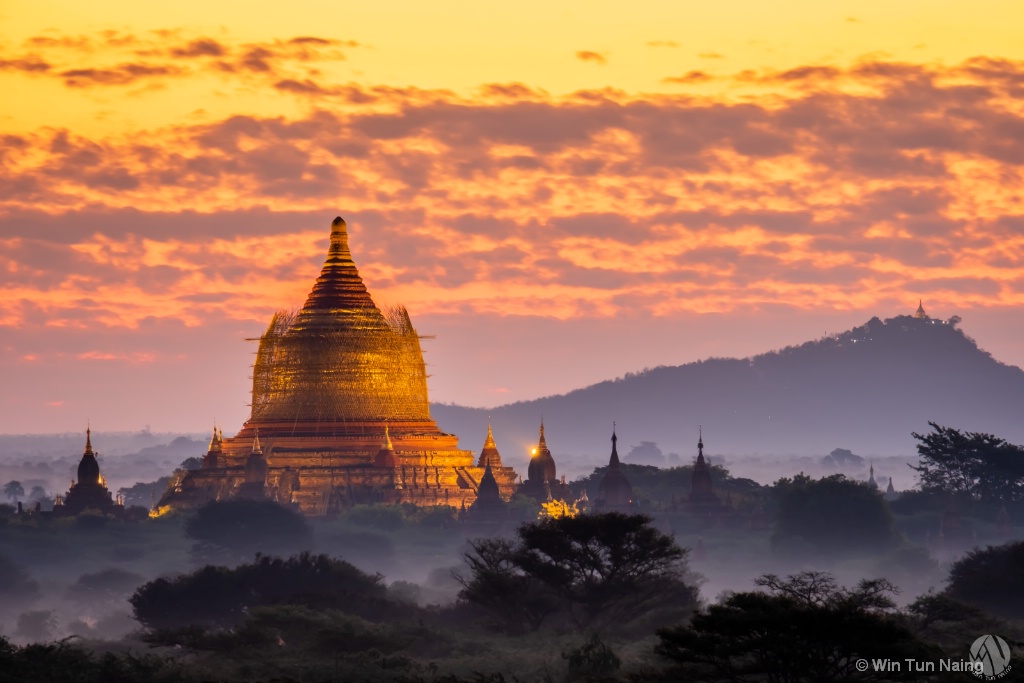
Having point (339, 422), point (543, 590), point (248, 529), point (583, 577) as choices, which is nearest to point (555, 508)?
point (339, 422)

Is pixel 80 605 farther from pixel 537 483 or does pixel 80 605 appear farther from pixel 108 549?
pixel 537 483

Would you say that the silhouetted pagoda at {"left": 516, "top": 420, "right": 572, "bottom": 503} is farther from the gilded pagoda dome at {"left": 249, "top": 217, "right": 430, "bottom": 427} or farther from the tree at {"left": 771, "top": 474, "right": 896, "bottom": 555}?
the tree at {"left": 771, "top": 474, "right": 896, "bottom": 555}

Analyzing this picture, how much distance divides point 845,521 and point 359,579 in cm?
5251

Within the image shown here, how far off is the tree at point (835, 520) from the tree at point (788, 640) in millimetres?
83162

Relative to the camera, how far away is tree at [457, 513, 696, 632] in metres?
71.9

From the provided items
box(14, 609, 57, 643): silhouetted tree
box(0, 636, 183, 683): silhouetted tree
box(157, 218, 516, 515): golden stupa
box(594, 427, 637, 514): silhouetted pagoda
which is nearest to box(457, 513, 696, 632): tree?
box(0, 636, 183, 683): silhouetted tree

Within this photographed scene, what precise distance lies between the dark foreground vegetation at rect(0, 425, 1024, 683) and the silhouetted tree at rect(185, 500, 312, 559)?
15 centimetres

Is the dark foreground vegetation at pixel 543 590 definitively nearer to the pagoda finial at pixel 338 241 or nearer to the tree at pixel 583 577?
the tree at pixel 583 577

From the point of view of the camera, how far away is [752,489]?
169250 millimetres

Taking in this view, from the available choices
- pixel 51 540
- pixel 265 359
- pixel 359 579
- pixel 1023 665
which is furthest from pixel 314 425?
pixel 1023 665

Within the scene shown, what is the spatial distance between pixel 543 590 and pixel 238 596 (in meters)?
12.2

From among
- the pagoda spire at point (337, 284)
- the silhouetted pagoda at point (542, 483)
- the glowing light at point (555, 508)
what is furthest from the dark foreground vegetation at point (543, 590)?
the pagoda spire at point (337, 284)

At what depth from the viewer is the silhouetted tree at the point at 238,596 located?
7781 centimetres

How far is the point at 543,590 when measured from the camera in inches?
2864
